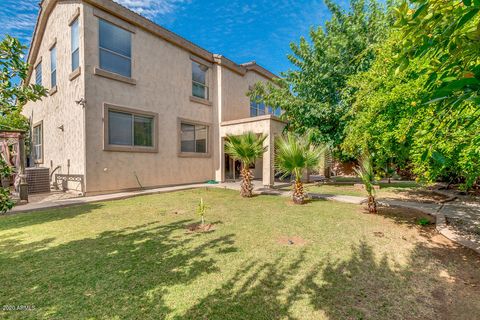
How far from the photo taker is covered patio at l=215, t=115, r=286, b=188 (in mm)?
13164

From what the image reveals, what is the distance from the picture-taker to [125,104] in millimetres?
10805

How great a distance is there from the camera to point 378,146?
5.67m

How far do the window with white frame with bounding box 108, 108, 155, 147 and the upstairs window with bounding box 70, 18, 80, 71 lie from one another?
2682mm

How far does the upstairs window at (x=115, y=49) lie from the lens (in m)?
10.2

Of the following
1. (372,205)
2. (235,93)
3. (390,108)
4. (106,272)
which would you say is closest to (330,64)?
(235,93)

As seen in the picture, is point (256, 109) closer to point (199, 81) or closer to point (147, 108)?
point (199, 81)

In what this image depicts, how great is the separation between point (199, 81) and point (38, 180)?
10.0 m

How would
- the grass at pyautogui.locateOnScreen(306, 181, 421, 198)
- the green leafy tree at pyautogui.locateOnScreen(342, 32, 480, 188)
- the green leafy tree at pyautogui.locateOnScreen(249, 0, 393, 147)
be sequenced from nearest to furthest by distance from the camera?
the green leafy tree at pyautogui.locateOnScreen(342, 32, 480, 188) → the grass at pyautogui.locateOnScreen(306, 181, 421, 198) → the green leafy tree at pyautogui.locateOnScreen(249, 0, 393, 147)

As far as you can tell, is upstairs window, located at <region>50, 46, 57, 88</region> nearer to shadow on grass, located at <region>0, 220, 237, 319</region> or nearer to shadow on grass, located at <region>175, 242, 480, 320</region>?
shadow on grass, located at <region>0, 220, 237, 319</region>

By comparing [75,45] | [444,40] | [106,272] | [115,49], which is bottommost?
[106,272]

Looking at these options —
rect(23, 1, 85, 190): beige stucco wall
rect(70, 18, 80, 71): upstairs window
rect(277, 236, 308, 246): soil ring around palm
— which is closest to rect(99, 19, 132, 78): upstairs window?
rect(23, 1, 85, 190): beige stucco wall

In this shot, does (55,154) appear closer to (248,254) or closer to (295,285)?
(248,254)

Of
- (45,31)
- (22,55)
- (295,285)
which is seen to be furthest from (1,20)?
(295,285)

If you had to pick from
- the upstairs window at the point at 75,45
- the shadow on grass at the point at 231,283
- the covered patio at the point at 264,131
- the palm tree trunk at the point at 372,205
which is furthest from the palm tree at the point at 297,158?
the upstairs window at the point at 75,45
